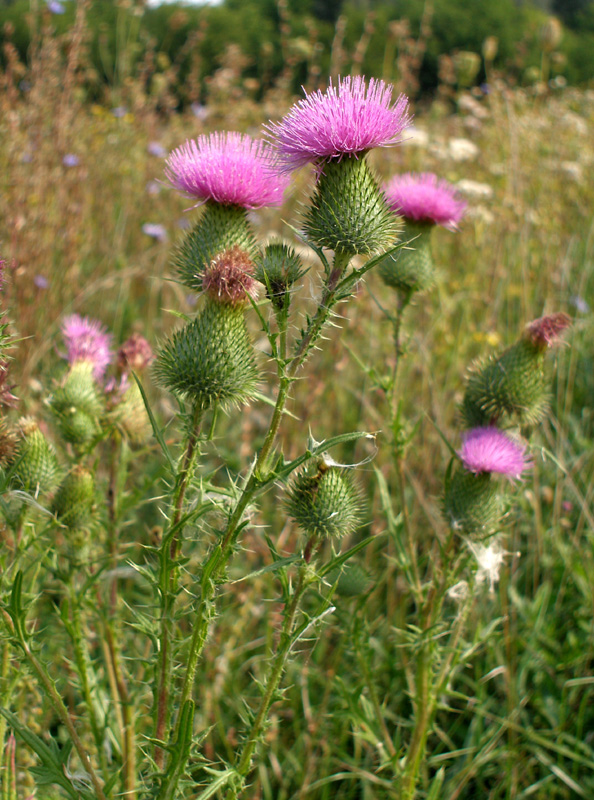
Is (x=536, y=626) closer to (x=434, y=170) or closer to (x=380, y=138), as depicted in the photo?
(x=380, y=138)

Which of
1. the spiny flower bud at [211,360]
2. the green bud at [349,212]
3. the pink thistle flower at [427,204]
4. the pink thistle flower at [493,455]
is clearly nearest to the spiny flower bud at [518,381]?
the pink thistle flower at [493,455]

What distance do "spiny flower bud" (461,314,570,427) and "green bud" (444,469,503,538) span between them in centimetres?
29

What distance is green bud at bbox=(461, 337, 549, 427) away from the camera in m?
2.42

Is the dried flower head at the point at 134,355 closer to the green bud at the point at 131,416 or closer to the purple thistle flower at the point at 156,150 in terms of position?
the green bud at the point at 131,416

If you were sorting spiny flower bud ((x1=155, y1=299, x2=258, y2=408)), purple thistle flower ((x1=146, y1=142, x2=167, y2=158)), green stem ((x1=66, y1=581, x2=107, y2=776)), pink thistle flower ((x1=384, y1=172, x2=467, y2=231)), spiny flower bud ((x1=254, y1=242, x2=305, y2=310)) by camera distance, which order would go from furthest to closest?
purple thistle flower ((x1=146, y1=142, x2=167, y2=158)) → pink thistle flower ((x1=384, y1=172, x2=467, y2=231)) → green stem ((x1=66, y1=581, x2=107, y2=776)) → spiny flower bud ((x1=155, y1=299, x2=258, y2=408)) → spiny flower bud ((x1=254, y1=242, x2=305, y2=310))

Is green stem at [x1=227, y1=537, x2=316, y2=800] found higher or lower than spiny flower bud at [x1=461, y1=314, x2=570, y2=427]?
lower

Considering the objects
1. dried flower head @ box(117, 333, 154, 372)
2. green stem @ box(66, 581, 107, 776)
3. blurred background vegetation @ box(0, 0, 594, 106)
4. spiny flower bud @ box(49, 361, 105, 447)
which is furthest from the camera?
blurred background vegetation @ box(0, 0, 594, 106)

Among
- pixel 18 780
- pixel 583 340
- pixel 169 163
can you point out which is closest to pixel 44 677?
pixel 18 780

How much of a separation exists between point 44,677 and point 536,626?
7.84 ft

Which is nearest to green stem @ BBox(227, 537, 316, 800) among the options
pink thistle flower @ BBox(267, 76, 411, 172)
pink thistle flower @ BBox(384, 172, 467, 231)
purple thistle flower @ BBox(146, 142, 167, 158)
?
pink thistle flower @ BBox(267, 76, 411, 172)

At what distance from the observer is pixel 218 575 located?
1.57m

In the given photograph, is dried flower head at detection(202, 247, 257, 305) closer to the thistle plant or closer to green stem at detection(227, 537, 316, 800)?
the thistle plant

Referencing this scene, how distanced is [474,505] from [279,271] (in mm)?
1176

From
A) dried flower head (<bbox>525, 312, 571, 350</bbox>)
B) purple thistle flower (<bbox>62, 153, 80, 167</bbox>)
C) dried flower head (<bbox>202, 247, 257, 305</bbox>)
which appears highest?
dried flower head (<bbox>202, 247, 257, 305</bbox>)
